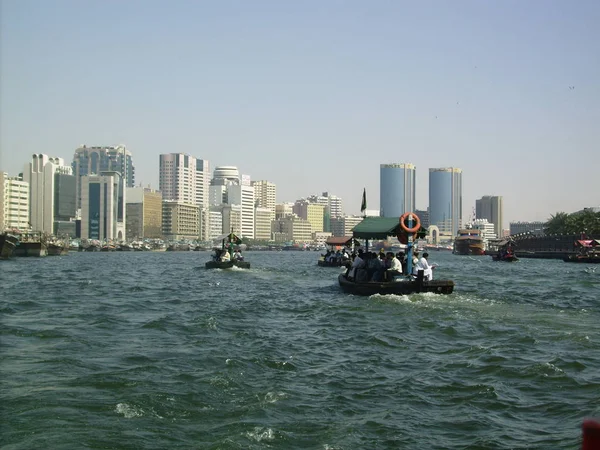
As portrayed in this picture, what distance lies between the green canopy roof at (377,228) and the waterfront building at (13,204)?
13796 cm

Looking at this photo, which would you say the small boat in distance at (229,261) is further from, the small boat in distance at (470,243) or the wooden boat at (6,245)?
the small boat in distance at (470,243)

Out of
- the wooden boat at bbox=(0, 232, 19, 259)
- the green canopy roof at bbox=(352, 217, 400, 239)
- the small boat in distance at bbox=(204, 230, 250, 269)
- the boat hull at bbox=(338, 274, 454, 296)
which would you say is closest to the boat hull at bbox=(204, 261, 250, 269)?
the small boat in distance at bbox=(204, 230, 250, 269)

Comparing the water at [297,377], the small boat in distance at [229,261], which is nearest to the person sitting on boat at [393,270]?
the water at [297,377]

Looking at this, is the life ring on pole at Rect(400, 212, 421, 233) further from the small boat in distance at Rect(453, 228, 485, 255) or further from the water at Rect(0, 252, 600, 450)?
the small boat in distance at Rect(453, 228, 485, 255)

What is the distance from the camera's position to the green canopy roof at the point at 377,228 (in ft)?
113

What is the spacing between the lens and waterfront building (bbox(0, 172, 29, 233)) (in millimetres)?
162625

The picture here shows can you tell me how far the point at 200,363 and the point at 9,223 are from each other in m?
161

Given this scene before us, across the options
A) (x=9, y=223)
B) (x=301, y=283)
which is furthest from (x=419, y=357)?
(x=9, y=223)

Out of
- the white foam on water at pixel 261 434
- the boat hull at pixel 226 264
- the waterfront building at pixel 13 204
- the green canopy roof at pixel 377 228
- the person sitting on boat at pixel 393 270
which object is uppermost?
the waterfront building at pixel 13 204

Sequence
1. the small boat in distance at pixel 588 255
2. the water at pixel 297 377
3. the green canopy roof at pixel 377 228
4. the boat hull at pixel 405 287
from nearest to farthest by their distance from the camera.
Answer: the water at pixel 297 377, the boat hull at pixel 405 287, the green canopy roof at pixel 377 228, the small boat in distance at pixel 588 255

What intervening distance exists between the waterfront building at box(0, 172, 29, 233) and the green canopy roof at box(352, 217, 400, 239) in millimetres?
137959

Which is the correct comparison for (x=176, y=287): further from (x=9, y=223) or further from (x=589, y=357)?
(x=9, y=223)

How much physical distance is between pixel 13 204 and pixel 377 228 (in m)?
149

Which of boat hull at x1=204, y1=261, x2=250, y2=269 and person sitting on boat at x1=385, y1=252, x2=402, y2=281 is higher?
person sitting on boat at x1=385, y1=252, x2=402, y2=281
